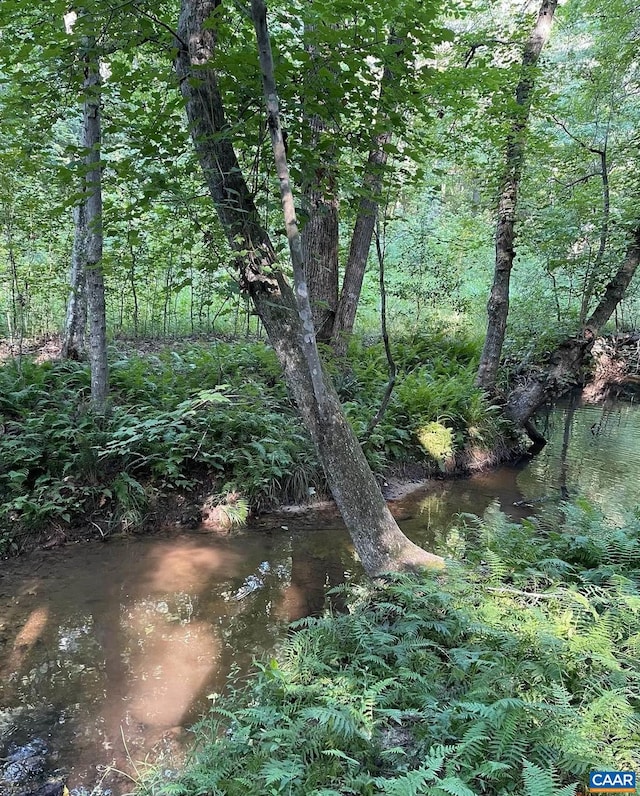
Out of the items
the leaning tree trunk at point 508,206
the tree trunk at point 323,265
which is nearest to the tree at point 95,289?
the tree trunk at point 323,265

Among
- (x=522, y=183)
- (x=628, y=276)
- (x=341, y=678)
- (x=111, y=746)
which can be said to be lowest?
(x=111, y=746)

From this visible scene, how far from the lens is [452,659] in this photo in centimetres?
309

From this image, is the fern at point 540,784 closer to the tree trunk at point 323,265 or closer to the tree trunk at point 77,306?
the tree trunk at point 323,265

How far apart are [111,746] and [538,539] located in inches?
155

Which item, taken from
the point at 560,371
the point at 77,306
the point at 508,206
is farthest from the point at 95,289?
the point at 560,371

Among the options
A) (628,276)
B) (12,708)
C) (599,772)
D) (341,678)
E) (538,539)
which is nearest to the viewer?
(599,772)

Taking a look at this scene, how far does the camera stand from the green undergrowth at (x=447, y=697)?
228 cm

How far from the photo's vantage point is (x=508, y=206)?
8.87 meters

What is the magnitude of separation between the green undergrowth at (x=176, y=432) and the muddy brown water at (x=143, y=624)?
555 mm

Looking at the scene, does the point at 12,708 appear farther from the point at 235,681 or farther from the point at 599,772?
the point at 599,772

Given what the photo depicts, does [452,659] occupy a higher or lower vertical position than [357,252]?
lower

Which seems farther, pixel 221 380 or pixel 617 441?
pixel 617 441

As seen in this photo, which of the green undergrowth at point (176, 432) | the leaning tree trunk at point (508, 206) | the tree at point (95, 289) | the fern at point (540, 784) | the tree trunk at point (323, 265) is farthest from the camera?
the tree trunk at point (323, 265)

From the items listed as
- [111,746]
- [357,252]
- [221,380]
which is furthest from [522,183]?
[111,746]
